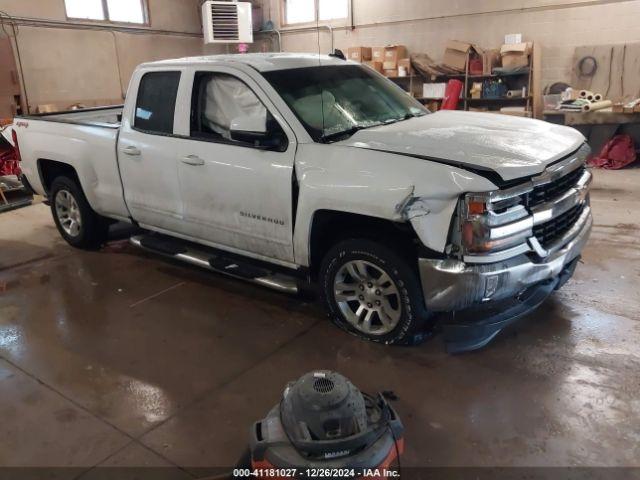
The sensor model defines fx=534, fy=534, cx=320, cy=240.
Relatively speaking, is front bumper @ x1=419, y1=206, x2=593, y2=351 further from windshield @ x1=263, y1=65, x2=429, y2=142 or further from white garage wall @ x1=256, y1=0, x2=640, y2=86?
white garage wall @ x1=256, y1=0, x2=640, y2=86

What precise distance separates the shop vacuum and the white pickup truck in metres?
1.25

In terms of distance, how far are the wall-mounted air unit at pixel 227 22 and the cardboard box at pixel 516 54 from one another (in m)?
6.03

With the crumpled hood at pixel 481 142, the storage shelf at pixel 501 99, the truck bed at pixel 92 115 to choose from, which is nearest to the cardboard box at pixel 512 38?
the storage shelf at pixel 501 99

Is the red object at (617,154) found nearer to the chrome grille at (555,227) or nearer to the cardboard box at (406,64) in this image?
the cardboard box at (406,64)

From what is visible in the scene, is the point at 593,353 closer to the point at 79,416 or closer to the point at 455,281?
the point at 455,281

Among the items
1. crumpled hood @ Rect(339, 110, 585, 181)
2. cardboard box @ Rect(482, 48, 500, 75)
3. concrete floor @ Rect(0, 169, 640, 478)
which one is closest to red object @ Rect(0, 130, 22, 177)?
concrete floor @ Rect(0, 169, 640, 478)

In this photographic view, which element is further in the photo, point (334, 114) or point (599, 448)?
point (334, 114)

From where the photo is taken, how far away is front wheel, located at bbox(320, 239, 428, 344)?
10.3 ft

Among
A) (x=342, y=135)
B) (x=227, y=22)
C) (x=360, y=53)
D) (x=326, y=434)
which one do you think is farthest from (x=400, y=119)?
(x=227, y=22)

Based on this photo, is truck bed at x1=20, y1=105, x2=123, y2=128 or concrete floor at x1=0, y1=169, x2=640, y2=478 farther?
truck bed at x1=20, y1=105, x2=123, y2=128

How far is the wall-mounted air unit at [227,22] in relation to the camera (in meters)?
12.5

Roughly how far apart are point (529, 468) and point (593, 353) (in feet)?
3.99

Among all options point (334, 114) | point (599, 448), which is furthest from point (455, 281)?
point (334, 114)

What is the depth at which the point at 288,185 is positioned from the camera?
3.44 m
